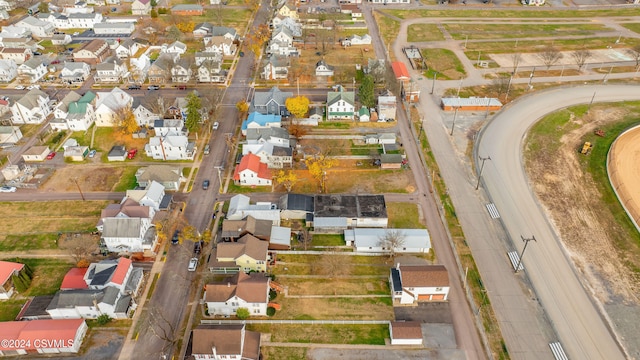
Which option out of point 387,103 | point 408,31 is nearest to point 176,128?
point 387,103

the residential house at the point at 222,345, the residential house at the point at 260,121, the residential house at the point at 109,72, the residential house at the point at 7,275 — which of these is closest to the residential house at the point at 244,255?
the residential house at the point at 222,345

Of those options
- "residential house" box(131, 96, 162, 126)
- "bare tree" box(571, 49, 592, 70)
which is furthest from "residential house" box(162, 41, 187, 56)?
"bare tree" box(571, 49, 592, 70)

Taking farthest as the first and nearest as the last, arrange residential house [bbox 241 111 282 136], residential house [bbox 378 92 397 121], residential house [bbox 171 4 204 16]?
residential house [bbox 171 4 204 16] → residential house [bbox 378 92 397 121] → residential house [bbox 241 111 282 136]

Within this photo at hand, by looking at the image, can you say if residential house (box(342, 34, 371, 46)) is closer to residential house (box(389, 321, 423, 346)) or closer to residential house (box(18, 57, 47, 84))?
residential house (box(18, 57, 47, 84))

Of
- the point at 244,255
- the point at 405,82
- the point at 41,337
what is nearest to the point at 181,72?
the point at 405,82

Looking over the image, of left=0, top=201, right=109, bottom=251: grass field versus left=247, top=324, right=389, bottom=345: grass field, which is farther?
left=0, top=201, right=109, bottom=251: grass field

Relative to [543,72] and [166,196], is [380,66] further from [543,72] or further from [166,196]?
[166,196]
